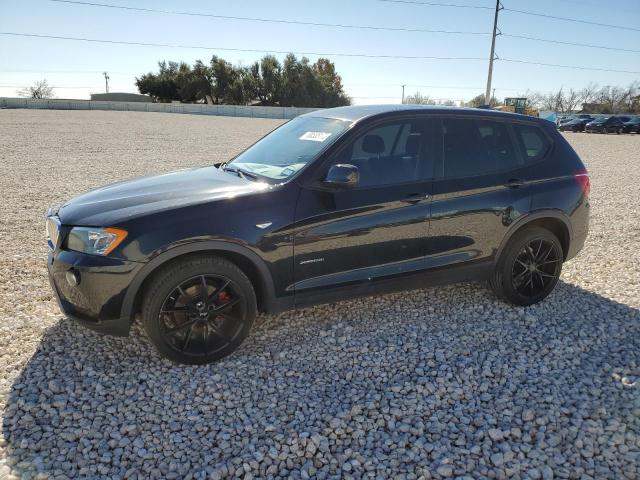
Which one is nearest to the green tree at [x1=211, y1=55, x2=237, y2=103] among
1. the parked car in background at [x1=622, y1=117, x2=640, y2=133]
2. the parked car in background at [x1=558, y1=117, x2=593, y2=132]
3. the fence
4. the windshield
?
the fence

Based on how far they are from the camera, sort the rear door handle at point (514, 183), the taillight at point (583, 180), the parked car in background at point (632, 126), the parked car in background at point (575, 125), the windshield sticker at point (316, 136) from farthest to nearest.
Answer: the parked car in background at point (575, 125)
the parked car in background at point (632, 126)
the taillight at point (583, 180)
the rear door handle at point (514, 183)
the windshield sticker at point (316, 136)

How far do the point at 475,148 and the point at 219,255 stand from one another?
2358 mm

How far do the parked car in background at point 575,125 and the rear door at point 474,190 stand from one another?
40391 mm

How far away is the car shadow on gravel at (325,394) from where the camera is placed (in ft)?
8.23

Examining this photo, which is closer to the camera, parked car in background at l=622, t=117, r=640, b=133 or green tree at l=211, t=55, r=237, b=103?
parked car in background at l=622, t=117, r=640, b=133

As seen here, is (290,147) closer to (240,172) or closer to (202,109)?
(240,172)

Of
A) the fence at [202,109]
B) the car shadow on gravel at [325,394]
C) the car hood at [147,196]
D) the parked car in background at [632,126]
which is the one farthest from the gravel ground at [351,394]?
the fence at [202,109]

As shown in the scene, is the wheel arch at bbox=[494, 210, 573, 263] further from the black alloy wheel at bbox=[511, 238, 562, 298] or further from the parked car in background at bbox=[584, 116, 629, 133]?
the parked car in background at bbox=[584, 116, 629, 133]

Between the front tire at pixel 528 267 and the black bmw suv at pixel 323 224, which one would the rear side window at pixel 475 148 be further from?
the front tire at pixel 528 267

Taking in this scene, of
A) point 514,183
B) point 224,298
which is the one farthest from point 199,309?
point 514,183

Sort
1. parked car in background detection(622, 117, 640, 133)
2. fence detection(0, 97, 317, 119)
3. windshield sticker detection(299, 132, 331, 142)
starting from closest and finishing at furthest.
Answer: windshield sticker detection(299, 132, 331, 142)
parked car in background detection(622, 117, 640, 133)
fence detection(0, 97, 317, 119)

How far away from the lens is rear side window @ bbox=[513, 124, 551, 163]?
167 inches

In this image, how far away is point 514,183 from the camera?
13.3ft

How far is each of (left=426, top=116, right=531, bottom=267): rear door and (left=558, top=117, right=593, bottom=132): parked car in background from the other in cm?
4039
